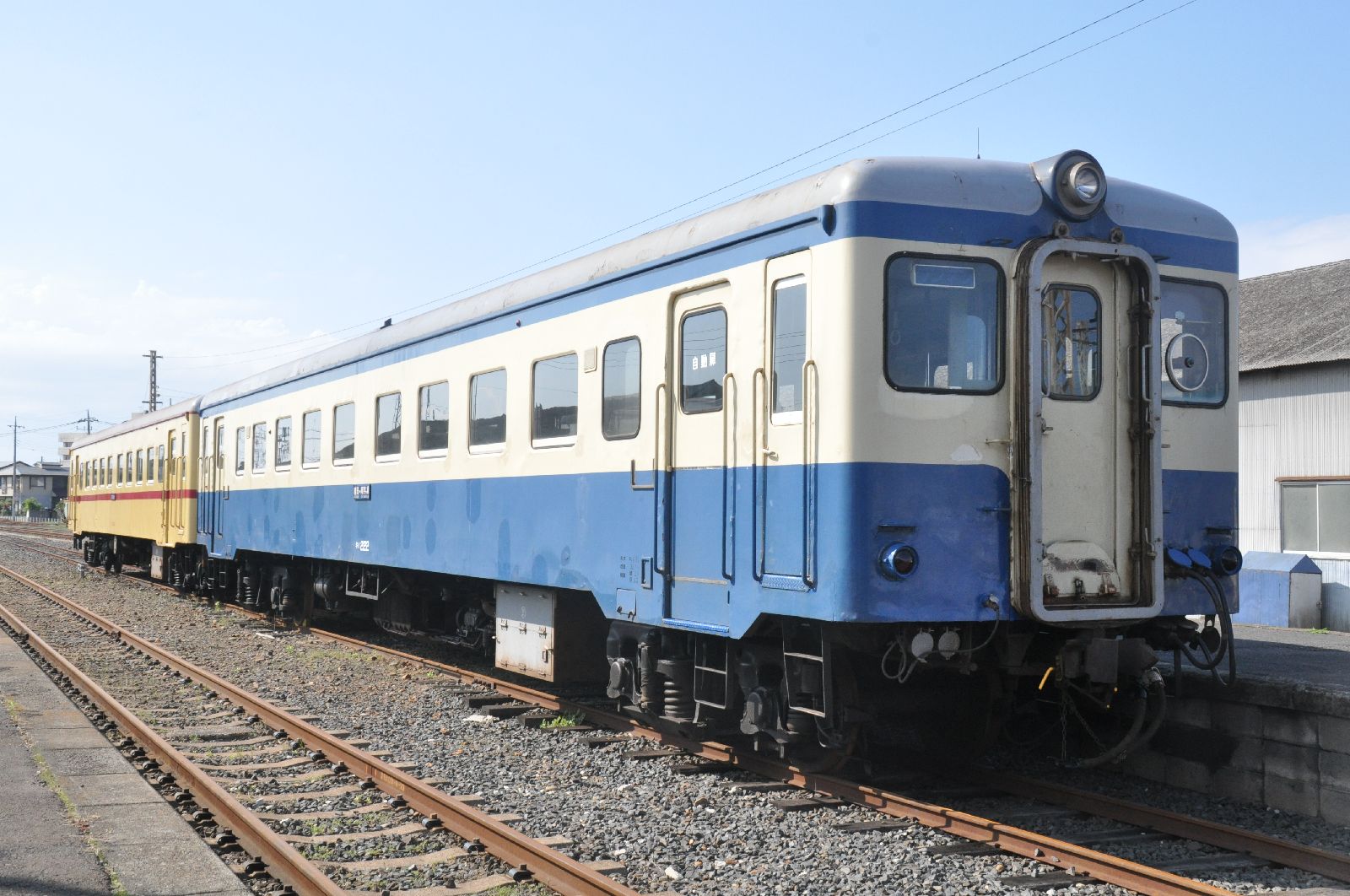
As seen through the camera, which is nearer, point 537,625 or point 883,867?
point 883,867

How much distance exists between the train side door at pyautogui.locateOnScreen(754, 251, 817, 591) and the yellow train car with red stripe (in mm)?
15856

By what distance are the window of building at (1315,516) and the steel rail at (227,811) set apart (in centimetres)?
1562

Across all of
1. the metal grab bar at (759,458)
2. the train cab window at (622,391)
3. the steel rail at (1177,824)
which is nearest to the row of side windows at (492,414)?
the train cab window at (622,391)

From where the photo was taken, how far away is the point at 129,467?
27.1 m

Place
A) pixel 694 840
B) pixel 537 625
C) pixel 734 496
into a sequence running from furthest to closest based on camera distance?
pixel 537 625
pixel 734 496
pixel 694 840

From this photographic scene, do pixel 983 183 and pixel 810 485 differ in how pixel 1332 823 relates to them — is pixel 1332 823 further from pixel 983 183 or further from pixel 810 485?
pixel 983 183

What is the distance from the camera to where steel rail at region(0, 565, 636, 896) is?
5.72 meters

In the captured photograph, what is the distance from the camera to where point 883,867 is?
20.2 ft

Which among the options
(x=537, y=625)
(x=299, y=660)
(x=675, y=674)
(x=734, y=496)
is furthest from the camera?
(x=299, y=660)

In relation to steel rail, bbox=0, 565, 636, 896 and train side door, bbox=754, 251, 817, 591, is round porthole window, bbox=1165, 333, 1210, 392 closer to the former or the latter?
train side door, bbox=754, 251, 817, 591

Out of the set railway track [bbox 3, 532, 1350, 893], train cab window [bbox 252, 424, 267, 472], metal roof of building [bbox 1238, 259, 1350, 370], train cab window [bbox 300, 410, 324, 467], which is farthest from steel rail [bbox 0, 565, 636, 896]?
metal roof of building [bbox 1238, 259, 1350, 370]

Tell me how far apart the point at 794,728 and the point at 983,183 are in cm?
321

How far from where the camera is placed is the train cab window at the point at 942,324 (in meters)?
6.91

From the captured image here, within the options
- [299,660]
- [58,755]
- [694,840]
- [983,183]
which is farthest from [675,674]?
[299,660]
